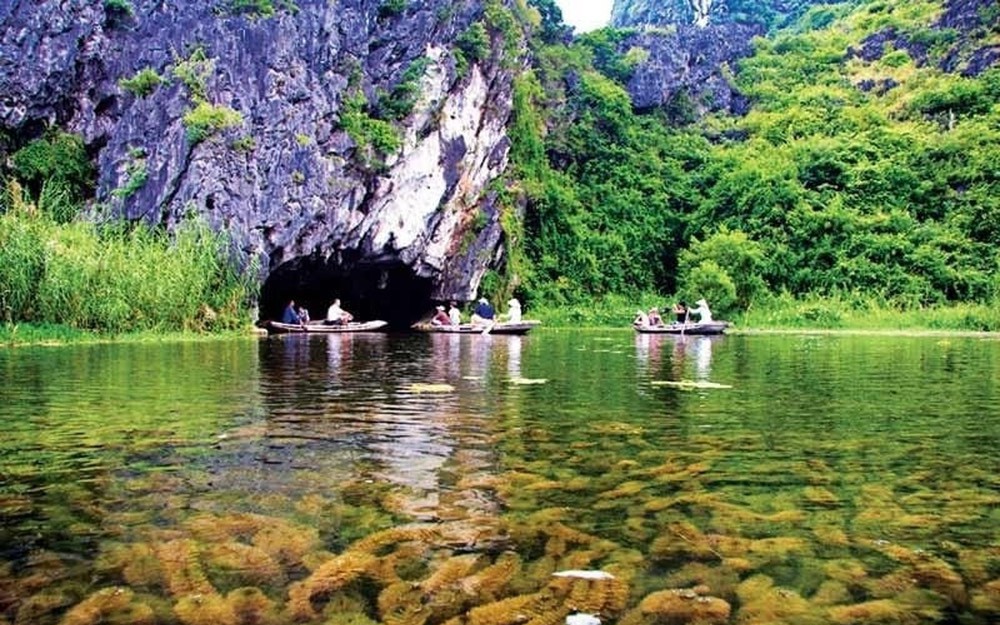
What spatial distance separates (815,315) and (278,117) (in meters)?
22.9

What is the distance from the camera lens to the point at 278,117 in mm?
29203

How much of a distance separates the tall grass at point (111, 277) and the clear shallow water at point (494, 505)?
1086 centimetres

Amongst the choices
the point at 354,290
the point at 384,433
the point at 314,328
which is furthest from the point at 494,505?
the point at 354,290

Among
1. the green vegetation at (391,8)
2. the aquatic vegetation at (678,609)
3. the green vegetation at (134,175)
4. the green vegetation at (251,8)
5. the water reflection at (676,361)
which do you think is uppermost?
the green vegetation at (391,8)

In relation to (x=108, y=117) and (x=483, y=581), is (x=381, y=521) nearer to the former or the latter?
(x=483, y=581)

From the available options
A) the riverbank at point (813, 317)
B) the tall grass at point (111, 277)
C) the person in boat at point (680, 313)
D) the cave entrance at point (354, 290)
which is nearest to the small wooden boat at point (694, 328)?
the person in boat at point (680, 313)

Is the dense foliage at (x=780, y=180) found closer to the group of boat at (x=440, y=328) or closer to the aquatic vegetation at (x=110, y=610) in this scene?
the group of boat at (x=440, y=328)

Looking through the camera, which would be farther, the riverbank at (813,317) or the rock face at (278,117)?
the riverbank at (813,317)

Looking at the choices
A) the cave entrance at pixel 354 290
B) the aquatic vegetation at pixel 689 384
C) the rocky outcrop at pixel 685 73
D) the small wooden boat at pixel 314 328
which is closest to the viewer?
the aquatic vegetation at pixel 689 384

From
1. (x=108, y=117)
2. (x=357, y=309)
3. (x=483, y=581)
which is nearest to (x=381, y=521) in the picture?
(x=483, y=581)

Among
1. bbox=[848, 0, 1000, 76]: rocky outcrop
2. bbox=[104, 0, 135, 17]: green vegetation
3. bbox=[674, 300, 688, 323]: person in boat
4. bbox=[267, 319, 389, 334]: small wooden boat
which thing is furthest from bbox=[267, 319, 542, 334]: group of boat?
bbox=[848, 0, 1000, 76]: rocky outcrop

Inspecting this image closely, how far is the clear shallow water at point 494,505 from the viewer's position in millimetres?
3379

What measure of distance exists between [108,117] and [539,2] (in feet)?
92.2

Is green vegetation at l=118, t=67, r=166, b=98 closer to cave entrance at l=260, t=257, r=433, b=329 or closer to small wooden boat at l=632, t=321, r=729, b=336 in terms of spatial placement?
cave entrance at l=260, t=257, r=433, b=329
